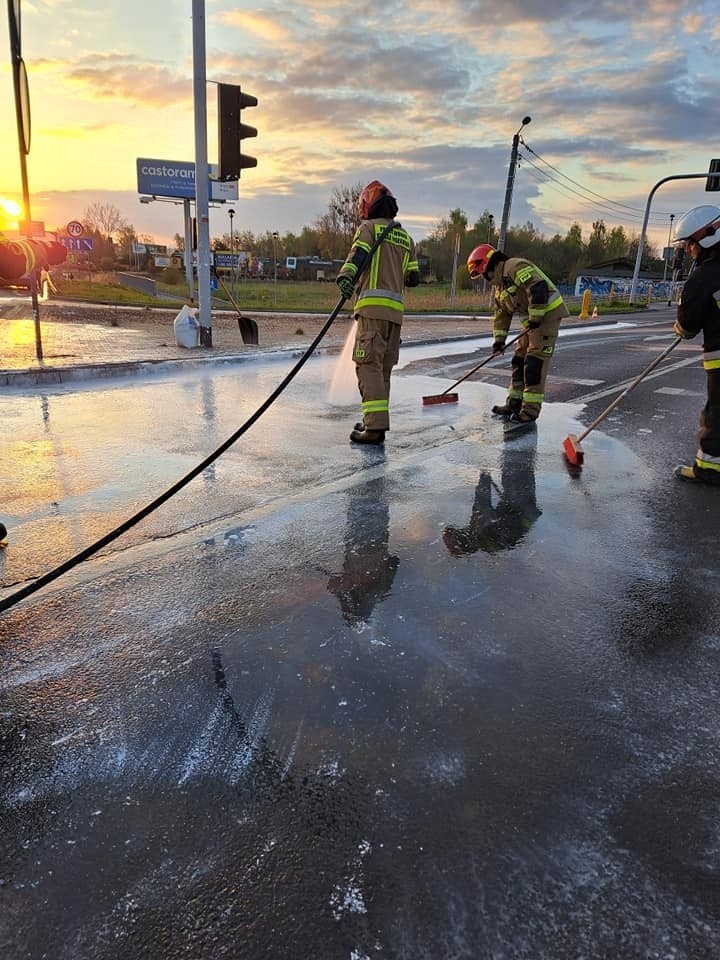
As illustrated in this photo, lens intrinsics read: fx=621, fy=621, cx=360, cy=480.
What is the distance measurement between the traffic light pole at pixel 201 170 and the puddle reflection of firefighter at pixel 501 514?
6.90m

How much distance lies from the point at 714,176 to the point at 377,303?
21223mm

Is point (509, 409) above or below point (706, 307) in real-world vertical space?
below

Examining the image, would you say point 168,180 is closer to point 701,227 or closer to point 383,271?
point 383,271

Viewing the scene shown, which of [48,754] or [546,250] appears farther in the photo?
[546,250]

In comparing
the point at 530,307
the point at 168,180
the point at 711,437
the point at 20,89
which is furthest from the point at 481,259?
the point at 168,180

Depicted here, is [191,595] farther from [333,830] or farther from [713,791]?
[713,791]

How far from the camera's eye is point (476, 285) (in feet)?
209

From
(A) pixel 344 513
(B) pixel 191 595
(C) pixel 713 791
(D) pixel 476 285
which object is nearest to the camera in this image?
(C) pixel 713 791

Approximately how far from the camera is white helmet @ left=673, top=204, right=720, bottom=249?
179 inches

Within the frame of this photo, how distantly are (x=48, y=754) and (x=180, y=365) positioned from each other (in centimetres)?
720

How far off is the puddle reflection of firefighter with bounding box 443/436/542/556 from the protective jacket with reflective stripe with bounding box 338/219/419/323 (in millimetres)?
1677

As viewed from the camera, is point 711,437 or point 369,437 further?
point 369,437

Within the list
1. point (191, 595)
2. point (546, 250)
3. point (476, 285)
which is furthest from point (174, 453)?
point (546, 250)

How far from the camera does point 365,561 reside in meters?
3.23
